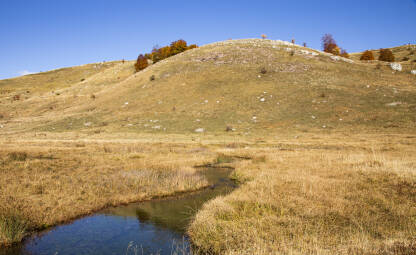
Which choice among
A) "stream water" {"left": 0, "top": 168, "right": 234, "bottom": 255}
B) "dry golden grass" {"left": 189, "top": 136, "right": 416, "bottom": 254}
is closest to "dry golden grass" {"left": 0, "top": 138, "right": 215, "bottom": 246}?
"stream water" {"left": 0, "top": 168, "right": 234, "bottom": 255}

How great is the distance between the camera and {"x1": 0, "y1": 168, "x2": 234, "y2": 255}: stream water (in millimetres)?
7784

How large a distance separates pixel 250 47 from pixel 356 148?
47.6 metres

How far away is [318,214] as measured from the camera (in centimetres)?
862

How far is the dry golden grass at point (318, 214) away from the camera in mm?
6680

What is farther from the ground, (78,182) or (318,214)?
(78,182)

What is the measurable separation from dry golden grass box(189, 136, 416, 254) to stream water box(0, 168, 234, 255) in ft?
3.07

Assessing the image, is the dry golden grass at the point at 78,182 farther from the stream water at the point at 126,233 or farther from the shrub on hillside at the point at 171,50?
the shrub on hillside at the point at 171,50

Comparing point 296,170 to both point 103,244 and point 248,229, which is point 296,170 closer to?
point 248,229

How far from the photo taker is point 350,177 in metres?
12.4

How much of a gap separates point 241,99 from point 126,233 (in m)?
37.1

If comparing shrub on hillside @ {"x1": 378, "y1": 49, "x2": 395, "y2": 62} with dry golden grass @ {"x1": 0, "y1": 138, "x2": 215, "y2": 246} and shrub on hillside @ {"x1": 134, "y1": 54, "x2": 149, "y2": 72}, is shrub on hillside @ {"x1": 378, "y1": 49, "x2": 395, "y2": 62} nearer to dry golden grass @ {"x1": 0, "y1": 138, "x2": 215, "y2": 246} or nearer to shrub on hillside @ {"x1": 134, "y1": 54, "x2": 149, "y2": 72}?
shrub on hillside @ {"x1": 134, "y1": 54, "x2": 149, "y2": 72}

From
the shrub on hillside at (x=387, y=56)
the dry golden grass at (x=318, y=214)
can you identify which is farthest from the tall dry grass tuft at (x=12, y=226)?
the shrub on hillside at (x=387, y=56)

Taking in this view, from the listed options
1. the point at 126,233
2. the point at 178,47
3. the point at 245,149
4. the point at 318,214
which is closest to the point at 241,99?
the point at 245,149

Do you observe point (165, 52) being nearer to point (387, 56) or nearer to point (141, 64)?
point (141, 64)
